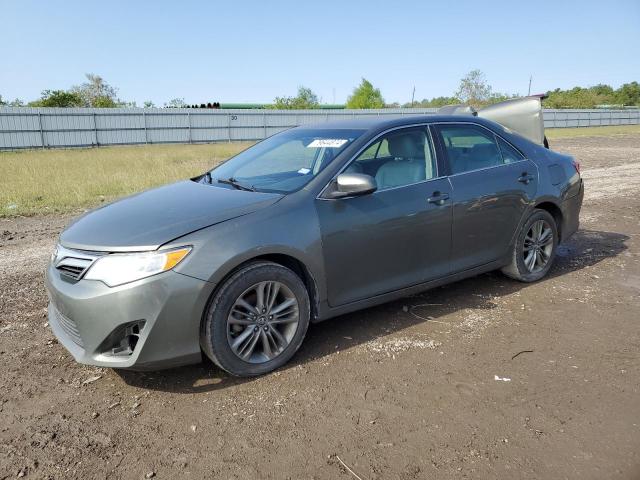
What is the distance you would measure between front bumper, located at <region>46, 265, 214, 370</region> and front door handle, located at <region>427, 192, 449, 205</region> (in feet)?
6.44

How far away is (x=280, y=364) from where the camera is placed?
3.58m

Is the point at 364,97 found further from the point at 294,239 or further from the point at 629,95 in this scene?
the point at 294,239

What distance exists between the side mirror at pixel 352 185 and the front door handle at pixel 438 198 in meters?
0.68

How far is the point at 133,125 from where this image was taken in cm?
3331

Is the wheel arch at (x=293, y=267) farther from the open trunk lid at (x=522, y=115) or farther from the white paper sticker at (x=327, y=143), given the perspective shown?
the open trunk lid at (x=522, y=115)

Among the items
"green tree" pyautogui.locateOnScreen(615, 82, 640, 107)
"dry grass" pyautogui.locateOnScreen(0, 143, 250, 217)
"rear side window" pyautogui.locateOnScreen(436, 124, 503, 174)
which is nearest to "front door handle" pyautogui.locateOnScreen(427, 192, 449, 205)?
"rear side window" pyautogui.locateOnScreen(436, 124, 503, 174)

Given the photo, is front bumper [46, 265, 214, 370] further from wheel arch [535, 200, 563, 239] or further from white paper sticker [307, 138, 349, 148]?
wheel arch [535, 200, 563, 239]

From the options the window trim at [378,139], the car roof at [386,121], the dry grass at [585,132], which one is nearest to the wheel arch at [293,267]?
the window trim at [378,139]

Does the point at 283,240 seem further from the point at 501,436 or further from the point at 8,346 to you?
the point at 8,346

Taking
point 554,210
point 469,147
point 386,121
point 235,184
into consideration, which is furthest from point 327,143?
point 554,210

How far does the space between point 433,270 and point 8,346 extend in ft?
10.8

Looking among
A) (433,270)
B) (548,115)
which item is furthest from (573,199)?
(548,115)

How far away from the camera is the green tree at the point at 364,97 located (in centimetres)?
8025

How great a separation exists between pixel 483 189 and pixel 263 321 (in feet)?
7.64
